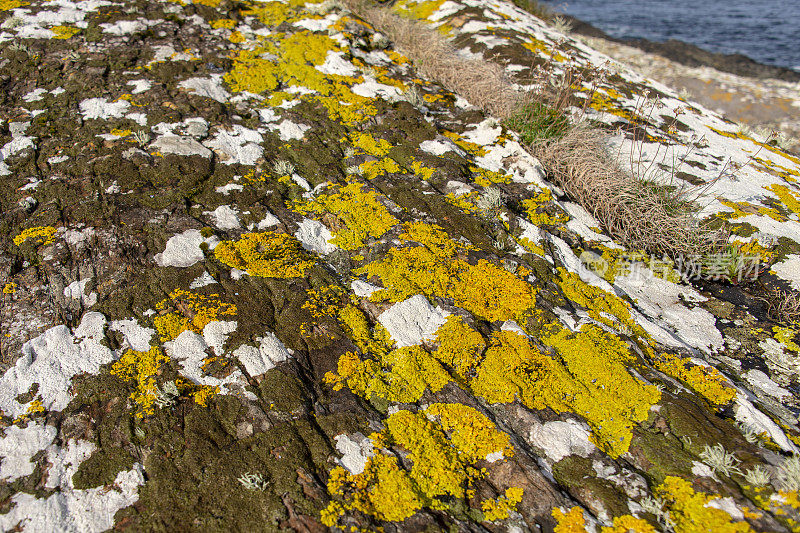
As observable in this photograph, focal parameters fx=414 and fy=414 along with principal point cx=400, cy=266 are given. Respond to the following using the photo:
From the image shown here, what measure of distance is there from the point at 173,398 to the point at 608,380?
3.81 metres

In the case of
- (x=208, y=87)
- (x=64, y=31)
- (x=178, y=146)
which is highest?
(x=64, y=31)

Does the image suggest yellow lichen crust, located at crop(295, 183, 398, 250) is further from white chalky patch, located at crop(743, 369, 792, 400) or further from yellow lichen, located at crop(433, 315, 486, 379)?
white chalky patch, located at crop(743, 369, 792, 400)

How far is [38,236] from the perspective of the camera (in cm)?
449

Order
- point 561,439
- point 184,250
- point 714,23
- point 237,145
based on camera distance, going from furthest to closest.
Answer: point 714,23, point 237,145, point 184,250, point 561,439

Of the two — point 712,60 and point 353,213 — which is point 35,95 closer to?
point 353,213

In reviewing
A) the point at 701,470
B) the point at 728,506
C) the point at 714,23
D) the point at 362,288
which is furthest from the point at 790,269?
the point at 714,23

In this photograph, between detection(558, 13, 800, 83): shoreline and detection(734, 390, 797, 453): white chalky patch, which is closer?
detection(734, 390, 797, 453): white chalky patch

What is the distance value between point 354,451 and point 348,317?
4.47ft

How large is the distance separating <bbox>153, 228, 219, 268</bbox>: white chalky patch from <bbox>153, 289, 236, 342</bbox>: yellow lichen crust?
426 millimetres

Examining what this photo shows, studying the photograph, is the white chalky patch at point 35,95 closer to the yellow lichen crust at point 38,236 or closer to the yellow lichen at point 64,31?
the yellow lichen at point 64,31

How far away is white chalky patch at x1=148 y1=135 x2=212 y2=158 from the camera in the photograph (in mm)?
5730

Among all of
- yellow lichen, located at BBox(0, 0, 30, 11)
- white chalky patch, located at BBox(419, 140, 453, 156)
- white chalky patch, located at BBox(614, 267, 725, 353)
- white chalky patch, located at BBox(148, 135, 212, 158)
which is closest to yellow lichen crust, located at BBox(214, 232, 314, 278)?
white chalky patch, located at BBox(148, 135, 212, 158)

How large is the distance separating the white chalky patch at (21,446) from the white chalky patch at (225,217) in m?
2.57

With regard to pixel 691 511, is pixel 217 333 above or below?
below
